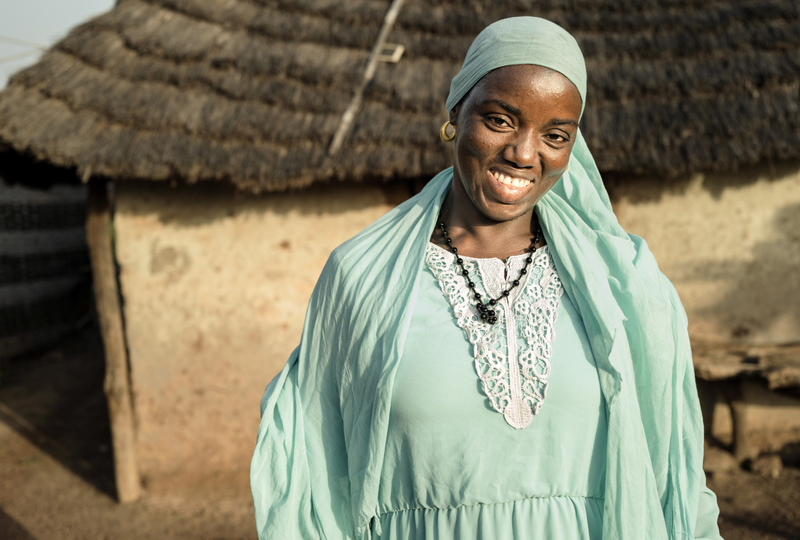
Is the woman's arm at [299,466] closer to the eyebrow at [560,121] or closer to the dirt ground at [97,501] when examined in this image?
the eyebrow at [560,121]

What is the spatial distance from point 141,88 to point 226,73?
0.56 metres

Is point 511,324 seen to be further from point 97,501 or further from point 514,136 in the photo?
point 97,501

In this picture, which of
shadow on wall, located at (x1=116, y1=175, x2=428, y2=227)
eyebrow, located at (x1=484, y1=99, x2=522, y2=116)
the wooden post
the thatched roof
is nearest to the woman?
eyebrow, located at (x1=484, y1=99, x2=522, y2=116)

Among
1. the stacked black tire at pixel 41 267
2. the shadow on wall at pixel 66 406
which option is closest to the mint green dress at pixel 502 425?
the shadow on wall at pixel 66 406

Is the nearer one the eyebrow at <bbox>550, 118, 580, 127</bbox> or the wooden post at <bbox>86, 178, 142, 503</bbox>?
the eyebrow at <bbox>550, 118, 580, 127</bbox>

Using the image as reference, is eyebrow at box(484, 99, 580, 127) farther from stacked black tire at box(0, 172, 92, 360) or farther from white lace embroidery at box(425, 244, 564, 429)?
stacked black tire at box(0, 172, 92, 360)

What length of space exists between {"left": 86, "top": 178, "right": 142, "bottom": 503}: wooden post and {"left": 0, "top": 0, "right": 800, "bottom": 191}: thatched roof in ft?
2.17

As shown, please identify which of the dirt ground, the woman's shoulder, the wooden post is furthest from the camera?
the wooden post

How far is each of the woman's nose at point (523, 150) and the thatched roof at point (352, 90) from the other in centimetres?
220

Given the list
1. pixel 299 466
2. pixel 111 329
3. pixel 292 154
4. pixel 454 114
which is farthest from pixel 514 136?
pixel 111 329

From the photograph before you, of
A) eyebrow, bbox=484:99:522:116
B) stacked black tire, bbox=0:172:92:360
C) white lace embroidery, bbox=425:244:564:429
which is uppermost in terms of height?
eyebrow, bbox=484:99:522:116

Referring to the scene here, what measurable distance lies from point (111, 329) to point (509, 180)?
372 cm

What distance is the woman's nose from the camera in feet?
4.44

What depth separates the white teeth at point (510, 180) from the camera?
1.40m
